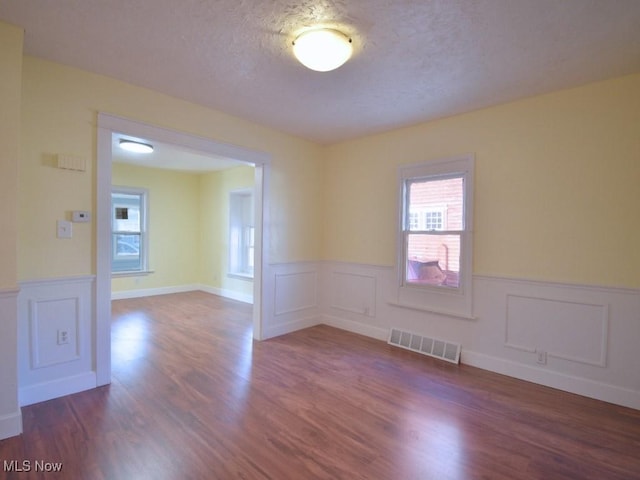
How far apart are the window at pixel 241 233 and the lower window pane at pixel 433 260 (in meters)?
A: 3.65

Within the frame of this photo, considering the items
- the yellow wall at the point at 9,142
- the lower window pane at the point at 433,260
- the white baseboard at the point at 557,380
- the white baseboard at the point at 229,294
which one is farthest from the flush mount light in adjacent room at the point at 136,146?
the white baseboard at the point at 557,380

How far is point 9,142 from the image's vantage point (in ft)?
6.64

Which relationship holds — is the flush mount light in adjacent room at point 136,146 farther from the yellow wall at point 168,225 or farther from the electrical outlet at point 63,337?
the electrical outlet at point 63,337

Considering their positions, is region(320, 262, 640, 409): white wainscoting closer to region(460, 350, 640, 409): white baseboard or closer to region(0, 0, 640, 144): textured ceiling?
region(460, 350, 640, 409): white baseboard

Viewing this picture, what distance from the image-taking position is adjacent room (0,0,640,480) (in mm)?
1942

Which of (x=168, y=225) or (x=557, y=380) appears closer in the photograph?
(x=557, y=380)

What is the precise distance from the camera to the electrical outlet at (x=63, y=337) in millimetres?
2533

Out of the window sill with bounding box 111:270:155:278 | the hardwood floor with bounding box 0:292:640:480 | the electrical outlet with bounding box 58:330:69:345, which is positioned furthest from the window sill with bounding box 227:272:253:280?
the electrical outlet with bounding box 58:330:69:345

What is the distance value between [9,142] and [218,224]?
4.81 m

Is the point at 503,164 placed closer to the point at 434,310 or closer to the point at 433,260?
the point at 433,260

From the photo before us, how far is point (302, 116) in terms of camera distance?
11.6 ft

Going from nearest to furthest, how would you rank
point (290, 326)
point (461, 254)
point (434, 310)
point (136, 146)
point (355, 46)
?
1. point (355, 46)
2. point (461, 254)
3. point (434, 310)
4. point (290, 326)
5. point (136, 146)

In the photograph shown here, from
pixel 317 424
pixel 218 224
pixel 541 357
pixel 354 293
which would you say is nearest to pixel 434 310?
pixel 541 357

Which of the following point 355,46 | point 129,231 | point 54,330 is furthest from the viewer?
point 129,231
